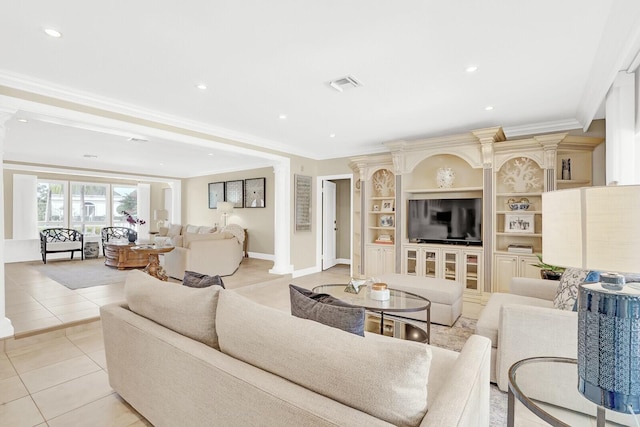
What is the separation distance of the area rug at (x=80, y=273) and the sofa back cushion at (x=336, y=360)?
4.93m

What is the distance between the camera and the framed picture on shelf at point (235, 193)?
8234mm

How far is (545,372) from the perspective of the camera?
4.85ft

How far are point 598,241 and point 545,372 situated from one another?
0.86 metres

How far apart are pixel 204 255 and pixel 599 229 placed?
5329mm

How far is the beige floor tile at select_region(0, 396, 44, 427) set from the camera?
1.84m

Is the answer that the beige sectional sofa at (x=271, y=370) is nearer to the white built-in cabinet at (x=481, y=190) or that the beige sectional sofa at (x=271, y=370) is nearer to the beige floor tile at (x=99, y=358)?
the beige floor tile at (x=99, y=358)

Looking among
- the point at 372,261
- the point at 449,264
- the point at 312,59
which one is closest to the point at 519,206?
the point at 449,264

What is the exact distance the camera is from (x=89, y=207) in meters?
8.73

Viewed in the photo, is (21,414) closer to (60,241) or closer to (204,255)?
(204,255)

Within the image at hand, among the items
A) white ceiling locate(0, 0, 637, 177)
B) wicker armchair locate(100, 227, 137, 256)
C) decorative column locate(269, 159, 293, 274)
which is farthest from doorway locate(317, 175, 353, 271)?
wicker armchair locate(100, 227, 137, 256)

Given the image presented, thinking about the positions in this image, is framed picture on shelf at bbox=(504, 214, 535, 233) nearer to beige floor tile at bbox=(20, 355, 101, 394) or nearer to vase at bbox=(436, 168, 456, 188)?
vase at bbox=(436, 168, 456, 188)

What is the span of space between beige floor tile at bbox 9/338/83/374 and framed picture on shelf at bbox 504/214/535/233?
5.20 m

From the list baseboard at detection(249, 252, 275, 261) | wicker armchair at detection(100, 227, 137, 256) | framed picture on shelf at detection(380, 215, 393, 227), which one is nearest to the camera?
framed picture on shelf at detection(380, 215, 393, 227)

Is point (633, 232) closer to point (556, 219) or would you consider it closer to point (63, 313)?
point (556, 219)
